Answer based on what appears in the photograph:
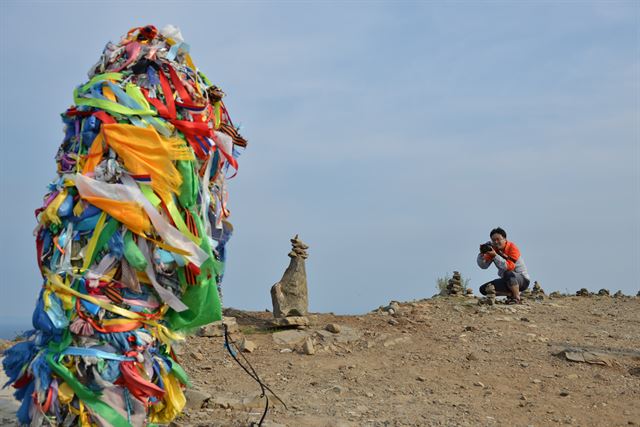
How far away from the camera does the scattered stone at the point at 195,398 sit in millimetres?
6953

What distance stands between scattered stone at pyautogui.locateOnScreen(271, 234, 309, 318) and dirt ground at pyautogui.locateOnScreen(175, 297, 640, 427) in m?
0.32

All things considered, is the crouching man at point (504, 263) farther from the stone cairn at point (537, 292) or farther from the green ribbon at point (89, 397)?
the green ribbon at point (89, 397)

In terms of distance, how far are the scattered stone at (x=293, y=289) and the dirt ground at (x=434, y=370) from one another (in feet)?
1.04

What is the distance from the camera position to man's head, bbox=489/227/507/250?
13625 millimetres

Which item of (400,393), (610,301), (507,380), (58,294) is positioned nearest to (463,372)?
(507,380)

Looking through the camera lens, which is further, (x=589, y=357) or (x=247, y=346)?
(x=247, y=346)

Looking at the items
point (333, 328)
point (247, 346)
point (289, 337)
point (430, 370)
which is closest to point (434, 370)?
point (430, 370)

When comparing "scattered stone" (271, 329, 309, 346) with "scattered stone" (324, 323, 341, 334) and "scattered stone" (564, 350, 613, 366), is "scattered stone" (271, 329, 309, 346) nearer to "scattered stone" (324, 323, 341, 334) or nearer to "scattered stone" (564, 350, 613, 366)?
"scattered stone" (324, 323, 341, 334)

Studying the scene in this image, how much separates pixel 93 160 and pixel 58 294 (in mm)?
912

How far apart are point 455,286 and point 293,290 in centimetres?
405

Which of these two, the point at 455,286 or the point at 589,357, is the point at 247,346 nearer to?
the point at 589,357

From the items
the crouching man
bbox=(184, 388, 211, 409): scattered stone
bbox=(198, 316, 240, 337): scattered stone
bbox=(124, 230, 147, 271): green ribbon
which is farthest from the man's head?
bbox=(124, 230, 147, 271): green ribbon

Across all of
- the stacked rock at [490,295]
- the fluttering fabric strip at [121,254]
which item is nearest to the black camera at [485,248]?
the stacked rock at [490,295]

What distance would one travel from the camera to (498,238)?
13625mm
